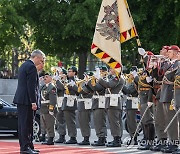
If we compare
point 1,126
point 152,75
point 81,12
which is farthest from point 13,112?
point 81,12

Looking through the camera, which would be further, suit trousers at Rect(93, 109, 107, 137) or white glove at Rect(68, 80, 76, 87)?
white glove at Rect(68, 80, 76, 87)

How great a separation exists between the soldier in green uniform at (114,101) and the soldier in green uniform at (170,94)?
2000 millimetres

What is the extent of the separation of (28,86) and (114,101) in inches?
145

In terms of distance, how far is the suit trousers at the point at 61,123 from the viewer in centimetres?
1595

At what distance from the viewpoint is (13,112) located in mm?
16797

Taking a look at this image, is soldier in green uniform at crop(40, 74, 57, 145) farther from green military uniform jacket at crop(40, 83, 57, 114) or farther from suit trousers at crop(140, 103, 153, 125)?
suit trousers at crop(140, 103, 153, 125)

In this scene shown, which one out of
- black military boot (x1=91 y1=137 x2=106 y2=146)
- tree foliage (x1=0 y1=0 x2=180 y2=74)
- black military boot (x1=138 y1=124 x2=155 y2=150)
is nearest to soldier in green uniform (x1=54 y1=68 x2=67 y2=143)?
black military boot (x1=91 y1=137 x2=106 y2=146)

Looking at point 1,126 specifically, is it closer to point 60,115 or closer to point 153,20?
point 60,115

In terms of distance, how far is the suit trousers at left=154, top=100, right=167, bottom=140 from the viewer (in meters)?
12.6

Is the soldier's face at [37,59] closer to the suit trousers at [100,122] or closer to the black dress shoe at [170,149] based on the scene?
the black dress shoe at [170,149]

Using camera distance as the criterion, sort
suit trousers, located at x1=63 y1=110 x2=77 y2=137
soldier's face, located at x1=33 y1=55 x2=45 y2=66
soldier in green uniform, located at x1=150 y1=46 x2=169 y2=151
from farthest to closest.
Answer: suit trousers, located at x1=63 y1=110 x2=77 y2=137
soldier in green uniform, located at x1=150 y1=46 x2=169 y2=151
soldier's face, located at x1=33 y1=55 x2=45 y2=66

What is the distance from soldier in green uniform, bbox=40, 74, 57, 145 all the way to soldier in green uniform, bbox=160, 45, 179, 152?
3.71m

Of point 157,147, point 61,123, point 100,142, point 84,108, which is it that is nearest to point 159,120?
point 157,147

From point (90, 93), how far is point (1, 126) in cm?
307
